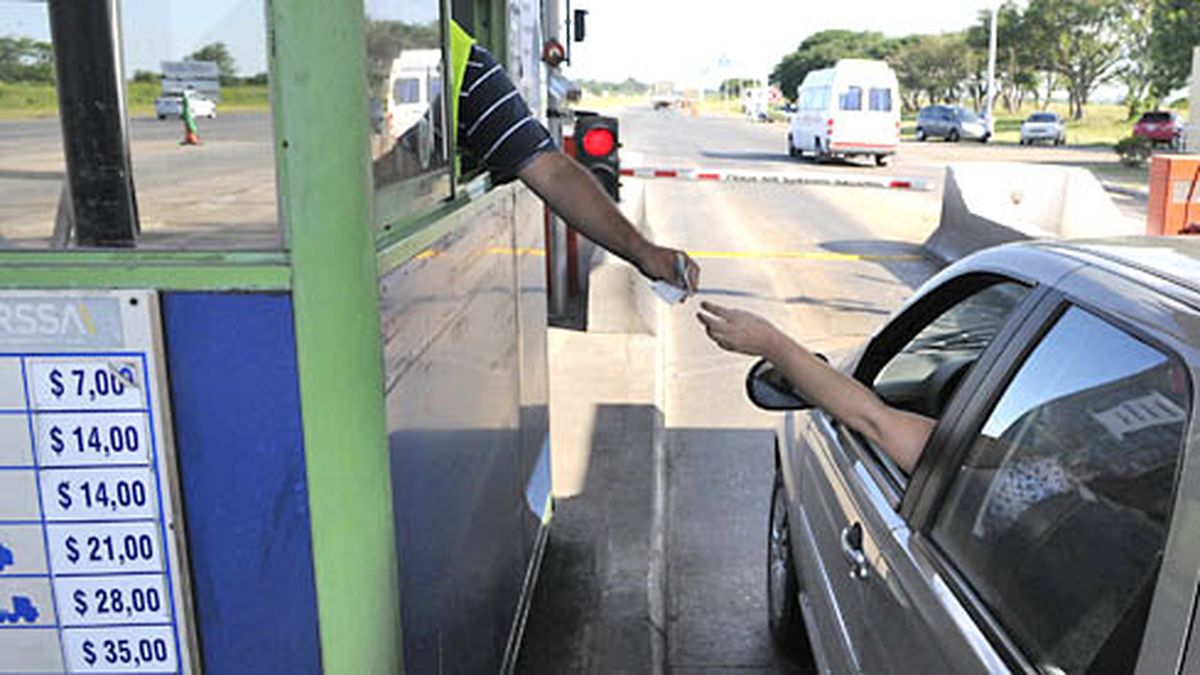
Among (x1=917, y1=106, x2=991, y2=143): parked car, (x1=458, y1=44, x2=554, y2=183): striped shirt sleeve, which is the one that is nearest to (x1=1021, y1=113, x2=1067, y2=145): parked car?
(x1=917, y1=106, x2=991, y2=143): parked car

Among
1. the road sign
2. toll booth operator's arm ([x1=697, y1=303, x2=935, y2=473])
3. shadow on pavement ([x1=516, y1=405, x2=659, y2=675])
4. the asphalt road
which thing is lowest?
shadow on pavement ([x1=516, y1=405, x2=659, y2=675])

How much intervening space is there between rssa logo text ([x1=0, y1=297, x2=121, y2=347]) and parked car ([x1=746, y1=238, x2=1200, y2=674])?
150 centimetres

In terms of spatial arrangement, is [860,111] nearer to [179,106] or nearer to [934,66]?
[179,106]

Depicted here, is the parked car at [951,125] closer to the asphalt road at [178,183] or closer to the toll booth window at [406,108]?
the toll booth window at [406,108]

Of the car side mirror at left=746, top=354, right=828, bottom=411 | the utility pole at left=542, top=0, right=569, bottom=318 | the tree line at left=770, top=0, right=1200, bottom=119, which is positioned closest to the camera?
the car side mirror at left=746, top=354, right=828, bottom=411

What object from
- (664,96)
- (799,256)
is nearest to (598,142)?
(799,256)

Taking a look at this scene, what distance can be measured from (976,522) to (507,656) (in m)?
1.68

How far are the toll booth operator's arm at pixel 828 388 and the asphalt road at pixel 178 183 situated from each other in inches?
48.4

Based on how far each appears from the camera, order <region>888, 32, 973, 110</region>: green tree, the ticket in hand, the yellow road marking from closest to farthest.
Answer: the ticket in hand, the yellow road marking, <region>888, 32, 973, 110</region>: green tree

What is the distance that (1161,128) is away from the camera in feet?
113

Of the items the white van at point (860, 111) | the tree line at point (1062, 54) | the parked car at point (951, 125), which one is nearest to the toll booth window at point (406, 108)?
the white van at point (860, 111)

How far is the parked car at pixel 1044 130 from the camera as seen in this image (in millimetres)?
45250

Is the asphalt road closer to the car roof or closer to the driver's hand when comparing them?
the driver's hand

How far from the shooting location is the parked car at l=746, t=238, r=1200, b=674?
161 cm
